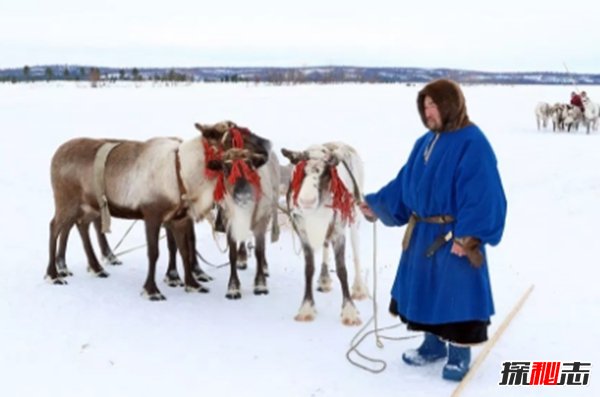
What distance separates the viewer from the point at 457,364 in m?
3.93

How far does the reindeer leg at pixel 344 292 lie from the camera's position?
16.1 ft

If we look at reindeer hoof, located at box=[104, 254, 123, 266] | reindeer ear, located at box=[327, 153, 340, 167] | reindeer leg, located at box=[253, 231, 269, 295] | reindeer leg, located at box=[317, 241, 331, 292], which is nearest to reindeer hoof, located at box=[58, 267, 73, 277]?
reindeer hoof, located at box=[104, 254, 123, 266]

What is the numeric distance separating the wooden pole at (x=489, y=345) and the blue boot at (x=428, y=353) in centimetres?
22

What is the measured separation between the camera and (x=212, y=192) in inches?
213

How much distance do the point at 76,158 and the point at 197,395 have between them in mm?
2862

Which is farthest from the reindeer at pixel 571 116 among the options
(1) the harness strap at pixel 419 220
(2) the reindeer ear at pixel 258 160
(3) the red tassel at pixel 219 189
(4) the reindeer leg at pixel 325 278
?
(1) the harness strap at pixel 419 220

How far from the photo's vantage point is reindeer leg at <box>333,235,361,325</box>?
4.91 metres

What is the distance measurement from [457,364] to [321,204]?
150 centimetres

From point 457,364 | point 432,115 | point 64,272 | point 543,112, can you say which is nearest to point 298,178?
point 432,115

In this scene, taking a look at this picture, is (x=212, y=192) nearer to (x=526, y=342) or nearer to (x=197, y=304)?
(x=197, y=304)

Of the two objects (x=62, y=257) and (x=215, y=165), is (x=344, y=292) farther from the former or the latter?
(x=62, y=257)

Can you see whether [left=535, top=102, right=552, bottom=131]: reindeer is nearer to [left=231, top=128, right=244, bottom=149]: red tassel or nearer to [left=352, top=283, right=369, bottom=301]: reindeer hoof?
[left=352, top=283, right=369, bottom=301]: reindeer hoof

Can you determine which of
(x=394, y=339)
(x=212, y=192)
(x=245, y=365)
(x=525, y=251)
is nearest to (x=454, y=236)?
(x=394, y=339)

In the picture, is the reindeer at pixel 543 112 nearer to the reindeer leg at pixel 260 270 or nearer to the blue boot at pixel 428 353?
the reindeer leg at pixel 260 270
